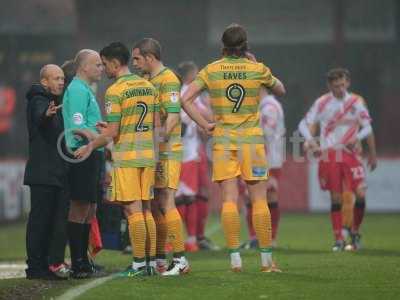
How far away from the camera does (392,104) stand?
25.9 metres

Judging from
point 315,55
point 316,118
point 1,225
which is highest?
point 315,55

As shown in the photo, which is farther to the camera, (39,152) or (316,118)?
(316,118)

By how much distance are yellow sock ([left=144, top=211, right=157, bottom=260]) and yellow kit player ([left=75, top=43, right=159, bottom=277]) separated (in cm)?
10

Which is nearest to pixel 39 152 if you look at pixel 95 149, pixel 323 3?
pixel 95 149

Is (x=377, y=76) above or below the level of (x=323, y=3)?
below

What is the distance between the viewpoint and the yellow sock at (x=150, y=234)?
37.0 ft

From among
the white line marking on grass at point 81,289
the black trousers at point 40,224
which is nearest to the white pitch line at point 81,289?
the white line marking on grass at point 81,289

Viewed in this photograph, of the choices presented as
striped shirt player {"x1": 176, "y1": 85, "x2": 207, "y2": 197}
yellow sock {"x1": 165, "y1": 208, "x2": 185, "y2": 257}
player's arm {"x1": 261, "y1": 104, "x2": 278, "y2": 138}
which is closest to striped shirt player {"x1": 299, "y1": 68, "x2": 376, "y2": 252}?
player's arm {"x1": 261, "y1": 104, "x2": 278, "y2": 138}

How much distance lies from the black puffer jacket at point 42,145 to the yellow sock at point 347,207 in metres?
4.98

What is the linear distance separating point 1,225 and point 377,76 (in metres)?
8.57

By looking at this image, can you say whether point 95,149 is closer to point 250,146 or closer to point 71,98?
point 71,98

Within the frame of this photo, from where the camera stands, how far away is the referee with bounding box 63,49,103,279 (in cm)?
1125

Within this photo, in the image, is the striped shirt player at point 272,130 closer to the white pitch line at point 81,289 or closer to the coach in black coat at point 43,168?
the white pitch line at point 81,289

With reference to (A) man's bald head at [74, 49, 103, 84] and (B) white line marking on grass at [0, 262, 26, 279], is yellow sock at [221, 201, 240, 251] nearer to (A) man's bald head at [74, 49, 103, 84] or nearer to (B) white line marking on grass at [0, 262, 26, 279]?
(A) man's bald head at [74, 49, 103, 84]
